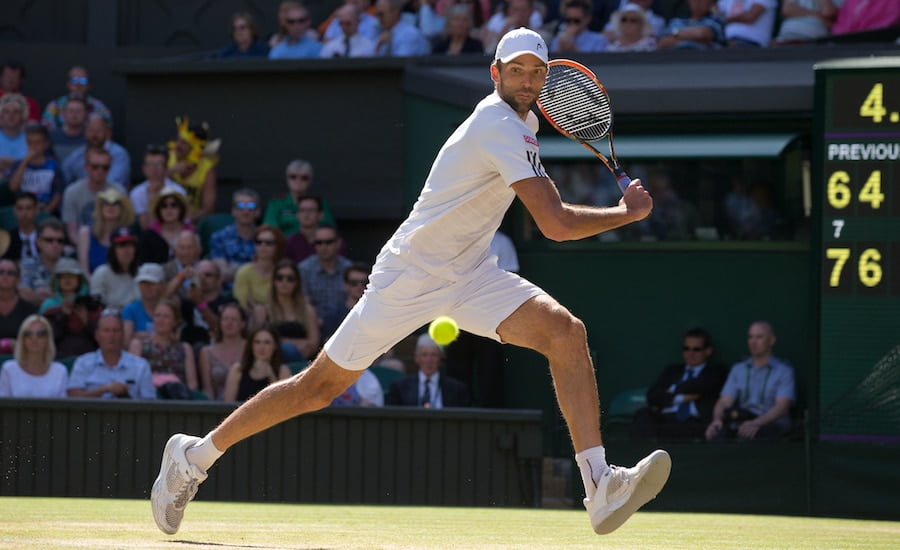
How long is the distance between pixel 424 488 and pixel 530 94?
16.0ft

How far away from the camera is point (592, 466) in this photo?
18.2 feet

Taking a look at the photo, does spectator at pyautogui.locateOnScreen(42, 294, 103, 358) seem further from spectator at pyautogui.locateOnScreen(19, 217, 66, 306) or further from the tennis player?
the tennis player

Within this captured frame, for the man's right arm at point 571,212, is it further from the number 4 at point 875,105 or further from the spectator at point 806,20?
the spectator at point 806,20

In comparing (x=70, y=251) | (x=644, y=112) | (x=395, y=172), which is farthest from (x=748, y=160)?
(x=70, y=251)

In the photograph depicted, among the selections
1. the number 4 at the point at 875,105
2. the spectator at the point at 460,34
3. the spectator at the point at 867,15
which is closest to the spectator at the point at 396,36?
the spectator at the point at 460,34

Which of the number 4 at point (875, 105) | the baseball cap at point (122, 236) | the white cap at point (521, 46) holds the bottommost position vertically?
the baseball cap at point (122, 236)

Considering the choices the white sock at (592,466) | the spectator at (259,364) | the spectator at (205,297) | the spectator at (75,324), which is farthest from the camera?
the spectator at (205,297)

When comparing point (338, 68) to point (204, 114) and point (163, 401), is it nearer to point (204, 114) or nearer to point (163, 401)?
point (204, 114)

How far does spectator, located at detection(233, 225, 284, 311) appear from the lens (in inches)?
470

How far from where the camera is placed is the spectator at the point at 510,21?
13.5 metres

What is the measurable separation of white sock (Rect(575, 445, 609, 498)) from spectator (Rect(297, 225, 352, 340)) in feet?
22.0

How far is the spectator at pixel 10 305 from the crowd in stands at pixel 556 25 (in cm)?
367

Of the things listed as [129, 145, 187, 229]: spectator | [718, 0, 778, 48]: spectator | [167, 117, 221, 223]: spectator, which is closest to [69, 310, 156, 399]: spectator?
[129, 145, 187, 229]: spectator

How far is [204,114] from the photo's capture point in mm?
14523
